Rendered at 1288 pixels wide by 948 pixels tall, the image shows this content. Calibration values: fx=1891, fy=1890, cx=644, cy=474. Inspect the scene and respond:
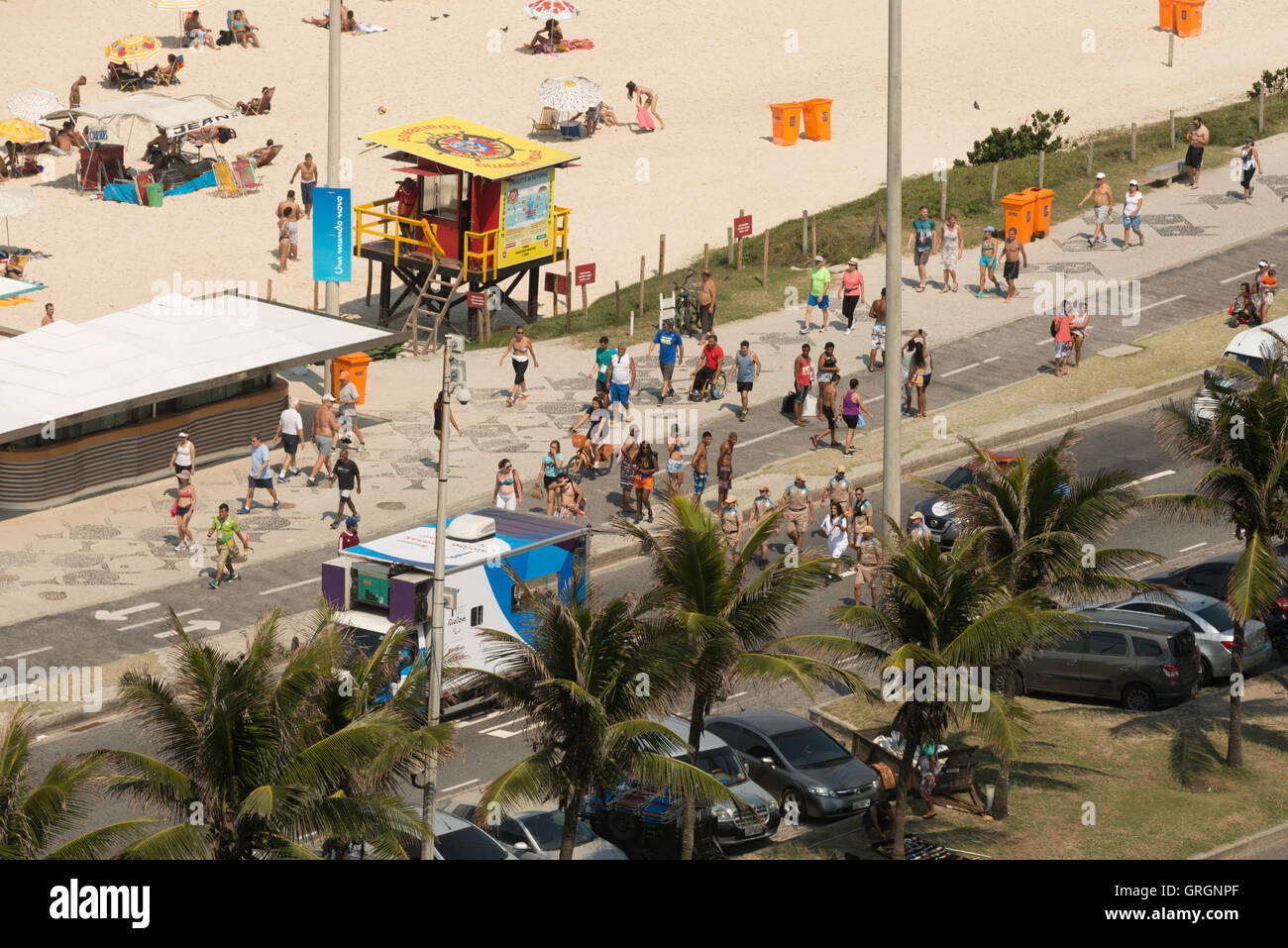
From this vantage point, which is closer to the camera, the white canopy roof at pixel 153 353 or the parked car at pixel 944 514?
the parked car at pixel 944 514

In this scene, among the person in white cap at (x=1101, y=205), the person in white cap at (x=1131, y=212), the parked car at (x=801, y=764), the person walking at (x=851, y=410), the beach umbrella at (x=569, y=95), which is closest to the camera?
the parked car at (x=801, y=764)

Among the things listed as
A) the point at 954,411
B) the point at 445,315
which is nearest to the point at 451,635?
the point at 954,411

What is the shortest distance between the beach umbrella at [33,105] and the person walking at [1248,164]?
118 feet

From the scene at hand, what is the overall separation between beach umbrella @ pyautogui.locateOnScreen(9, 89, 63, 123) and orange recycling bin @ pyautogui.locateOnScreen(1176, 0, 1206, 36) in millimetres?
39101

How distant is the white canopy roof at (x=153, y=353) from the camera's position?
35812 millimetres

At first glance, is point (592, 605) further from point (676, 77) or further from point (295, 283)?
point (676, 77)

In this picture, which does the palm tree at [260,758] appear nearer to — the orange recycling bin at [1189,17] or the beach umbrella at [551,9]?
the beach umbrella at [551,9]

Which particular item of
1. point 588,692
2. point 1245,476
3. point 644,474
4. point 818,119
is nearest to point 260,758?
point 588,692

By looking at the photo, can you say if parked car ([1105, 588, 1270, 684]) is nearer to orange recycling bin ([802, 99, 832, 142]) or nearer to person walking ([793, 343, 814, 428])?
person walking ([793, 343, 814, 428])

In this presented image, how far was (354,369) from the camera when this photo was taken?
40781 millimetres

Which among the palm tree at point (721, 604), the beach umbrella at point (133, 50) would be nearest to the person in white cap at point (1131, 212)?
the palm tree at point (721, 604)

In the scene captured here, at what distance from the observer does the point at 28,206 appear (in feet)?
168

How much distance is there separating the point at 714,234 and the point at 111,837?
1426 inches

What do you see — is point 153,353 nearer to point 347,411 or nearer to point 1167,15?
point 347,411
